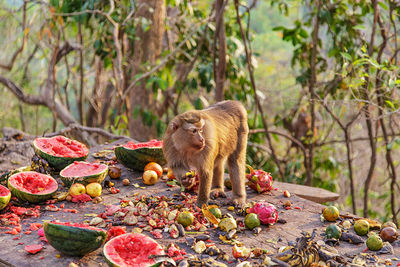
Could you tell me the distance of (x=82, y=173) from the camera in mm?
4586

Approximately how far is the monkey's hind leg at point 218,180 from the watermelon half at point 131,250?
148 cm

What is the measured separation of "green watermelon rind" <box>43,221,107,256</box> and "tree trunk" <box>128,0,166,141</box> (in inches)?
201

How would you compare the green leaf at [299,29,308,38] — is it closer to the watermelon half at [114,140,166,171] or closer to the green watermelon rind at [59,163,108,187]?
the watermelon half at [114,140,166,171]

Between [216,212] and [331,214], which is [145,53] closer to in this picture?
[216,212]

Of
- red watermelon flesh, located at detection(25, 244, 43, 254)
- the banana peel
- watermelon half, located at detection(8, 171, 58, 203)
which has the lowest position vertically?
the banana peel

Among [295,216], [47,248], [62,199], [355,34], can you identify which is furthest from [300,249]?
[355,34]

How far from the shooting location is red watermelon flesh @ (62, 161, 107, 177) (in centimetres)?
457

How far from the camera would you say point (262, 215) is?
3963 mm

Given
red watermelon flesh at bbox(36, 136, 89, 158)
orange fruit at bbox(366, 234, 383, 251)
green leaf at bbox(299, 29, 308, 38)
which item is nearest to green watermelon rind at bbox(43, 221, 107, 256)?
red watermelon flesh at bbox(36, 136, 89, 158)

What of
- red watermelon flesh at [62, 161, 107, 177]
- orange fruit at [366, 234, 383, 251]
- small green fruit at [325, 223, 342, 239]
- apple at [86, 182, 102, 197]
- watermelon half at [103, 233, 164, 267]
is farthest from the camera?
red watermelon flesh at [62, 161, 107, 177]

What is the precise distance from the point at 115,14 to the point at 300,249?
21.0 ft

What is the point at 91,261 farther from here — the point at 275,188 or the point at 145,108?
the point at 145,108

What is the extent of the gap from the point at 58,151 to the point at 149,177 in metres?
1.22

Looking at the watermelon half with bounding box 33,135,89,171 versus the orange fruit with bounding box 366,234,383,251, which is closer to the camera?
the orange fruit with bounding box 366,234,383,251
